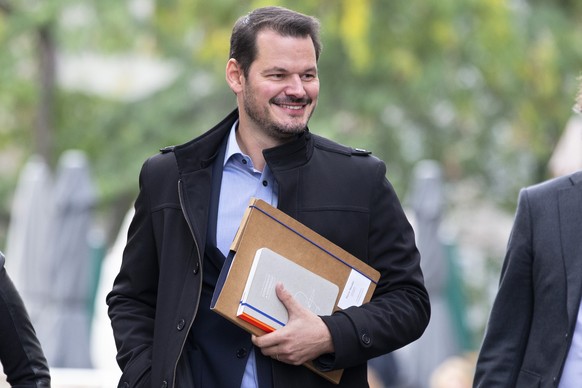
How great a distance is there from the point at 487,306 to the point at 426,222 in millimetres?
10347

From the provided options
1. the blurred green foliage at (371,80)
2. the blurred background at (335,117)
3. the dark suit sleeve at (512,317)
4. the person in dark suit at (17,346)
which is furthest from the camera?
the blurred green foliage at (371,80)

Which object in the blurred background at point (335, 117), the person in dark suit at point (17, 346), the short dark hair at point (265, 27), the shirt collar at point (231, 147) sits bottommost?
the person in dark suit at point (17, 346)

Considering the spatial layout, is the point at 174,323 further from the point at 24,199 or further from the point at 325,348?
the point at 24,199

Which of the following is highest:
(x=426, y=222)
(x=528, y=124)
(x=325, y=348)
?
(x=528, y=124)

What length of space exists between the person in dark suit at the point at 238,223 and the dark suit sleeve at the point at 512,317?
386 millimetres

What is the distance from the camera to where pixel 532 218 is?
4.43 meters

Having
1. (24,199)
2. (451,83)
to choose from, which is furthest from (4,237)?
(24,199)

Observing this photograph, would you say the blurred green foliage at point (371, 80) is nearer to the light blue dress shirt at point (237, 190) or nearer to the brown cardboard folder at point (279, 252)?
the light blue dress shirt at point (237, 190)

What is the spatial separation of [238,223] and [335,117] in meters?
14.4

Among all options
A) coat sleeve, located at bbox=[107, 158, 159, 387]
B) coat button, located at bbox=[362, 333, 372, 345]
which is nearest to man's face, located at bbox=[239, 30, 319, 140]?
coat sleeve, located at bbox=[107, 158, 159, 387]

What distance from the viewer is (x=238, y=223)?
13.4 feet

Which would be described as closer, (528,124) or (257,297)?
(257,297)

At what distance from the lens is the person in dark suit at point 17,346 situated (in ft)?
12.3

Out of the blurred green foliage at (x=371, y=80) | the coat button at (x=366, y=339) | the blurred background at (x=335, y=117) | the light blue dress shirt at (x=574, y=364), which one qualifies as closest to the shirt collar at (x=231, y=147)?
the coat button at (x=366, y=339)
